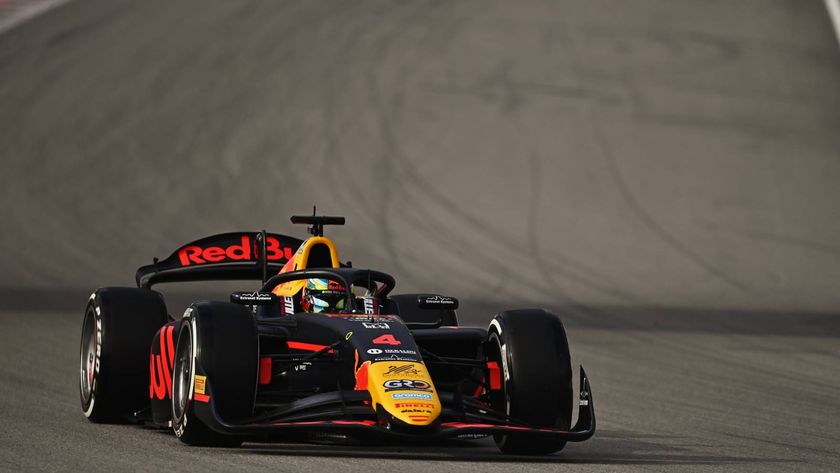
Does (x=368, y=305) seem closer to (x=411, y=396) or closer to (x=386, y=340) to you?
(x=386, y=340)

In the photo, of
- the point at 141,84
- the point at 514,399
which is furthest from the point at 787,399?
the point at 141,84

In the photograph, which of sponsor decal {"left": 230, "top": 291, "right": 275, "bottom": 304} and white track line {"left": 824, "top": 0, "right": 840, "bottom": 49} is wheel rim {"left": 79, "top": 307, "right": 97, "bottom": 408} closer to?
sponsor decal {"left": 230, "top": 291, "right": 275, "bottom": 304}

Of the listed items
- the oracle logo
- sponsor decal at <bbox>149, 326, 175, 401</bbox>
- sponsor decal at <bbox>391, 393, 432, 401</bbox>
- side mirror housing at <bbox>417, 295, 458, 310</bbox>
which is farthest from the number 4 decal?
the oracle logo

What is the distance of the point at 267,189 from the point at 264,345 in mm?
21246

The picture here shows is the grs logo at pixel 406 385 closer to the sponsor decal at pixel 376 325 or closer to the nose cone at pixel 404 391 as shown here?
the nose cone at pixel 404 391

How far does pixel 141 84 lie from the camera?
38.2 meters

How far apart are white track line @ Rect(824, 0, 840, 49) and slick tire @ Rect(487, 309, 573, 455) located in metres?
32.7

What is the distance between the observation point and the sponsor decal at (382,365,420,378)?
393 inches

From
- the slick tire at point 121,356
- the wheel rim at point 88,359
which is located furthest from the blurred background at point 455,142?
the slick tire at point 121,356

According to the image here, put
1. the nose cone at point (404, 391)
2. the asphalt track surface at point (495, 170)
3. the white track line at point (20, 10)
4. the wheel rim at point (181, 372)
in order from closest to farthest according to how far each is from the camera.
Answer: the nose cone at point (404, 391)
the wheel rim at point (181, 372)
the asphalt track surface at point (495, 170)
the white track line at point (20, 10)

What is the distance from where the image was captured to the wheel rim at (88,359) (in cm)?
1273

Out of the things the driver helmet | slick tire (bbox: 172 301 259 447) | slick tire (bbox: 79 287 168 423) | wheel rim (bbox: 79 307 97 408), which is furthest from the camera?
wheel rim (bbox: 79 307 97 408)

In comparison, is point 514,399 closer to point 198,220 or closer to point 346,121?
point 198,220

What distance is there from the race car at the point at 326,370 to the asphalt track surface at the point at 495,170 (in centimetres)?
74
